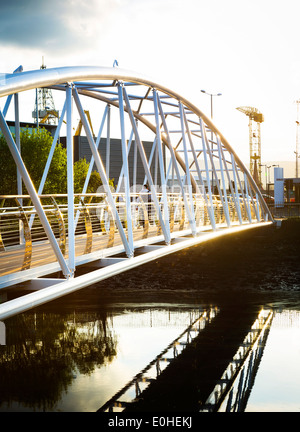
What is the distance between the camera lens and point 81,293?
47.8 meters

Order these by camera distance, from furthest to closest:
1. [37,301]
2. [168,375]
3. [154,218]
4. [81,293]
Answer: [81,293], [168,375], [154,218], [37,301]

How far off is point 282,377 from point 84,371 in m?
10.8

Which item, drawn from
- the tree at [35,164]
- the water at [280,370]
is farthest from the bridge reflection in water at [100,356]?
the tree at [35,164]

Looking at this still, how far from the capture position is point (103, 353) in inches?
1443

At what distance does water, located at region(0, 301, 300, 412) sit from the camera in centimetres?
2753

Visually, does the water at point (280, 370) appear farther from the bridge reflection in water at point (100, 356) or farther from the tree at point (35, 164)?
the tree at point (35, 164)

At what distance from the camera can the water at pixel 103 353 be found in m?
27.5

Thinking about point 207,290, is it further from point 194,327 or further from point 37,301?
point 37,301

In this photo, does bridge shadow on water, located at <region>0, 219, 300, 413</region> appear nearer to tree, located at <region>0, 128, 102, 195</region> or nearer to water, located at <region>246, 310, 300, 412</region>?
water, located at <region>246, 310, 300, 412</region>

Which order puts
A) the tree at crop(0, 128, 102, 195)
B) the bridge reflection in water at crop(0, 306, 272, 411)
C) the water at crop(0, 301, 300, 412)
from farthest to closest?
1. the tree at crop(0, 128, 102, 195)
2. the water at crop(0, 301, 300, 412)
3. the bridge reflection in water at crop(0, 306, 272, 411)

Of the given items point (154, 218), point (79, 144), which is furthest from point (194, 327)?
point (79, 144)

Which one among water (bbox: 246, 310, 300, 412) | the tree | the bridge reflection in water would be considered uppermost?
the tree

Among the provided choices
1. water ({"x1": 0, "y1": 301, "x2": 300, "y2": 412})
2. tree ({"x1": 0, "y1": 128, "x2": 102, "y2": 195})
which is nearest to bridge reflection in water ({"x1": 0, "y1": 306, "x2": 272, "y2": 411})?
water ({"x1": 0, "y1": 301, "x2": 300, "y2": 412})
